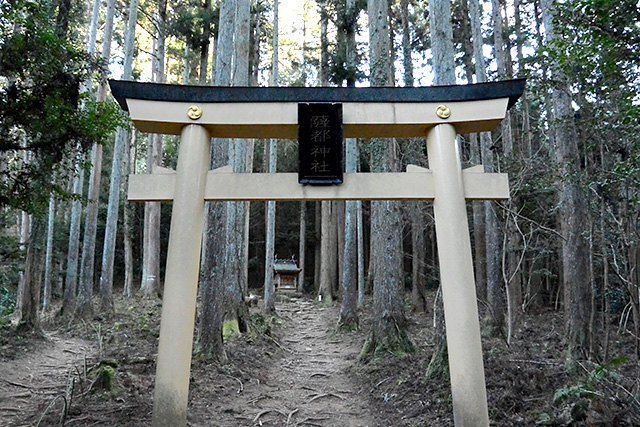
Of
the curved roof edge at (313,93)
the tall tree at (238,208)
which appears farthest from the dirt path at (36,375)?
the curved roof edge at (313,93)

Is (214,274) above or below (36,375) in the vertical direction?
above

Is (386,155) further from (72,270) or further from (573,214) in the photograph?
(72,270)

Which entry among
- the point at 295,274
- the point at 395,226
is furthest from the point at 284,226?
the point at 395,226

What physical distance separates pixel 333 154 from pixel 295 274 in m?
16.4

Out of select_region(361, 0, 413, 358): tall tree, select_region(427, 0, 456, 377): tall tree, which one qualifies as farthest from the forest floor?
select_region(361, 0, 413, 358): tall tree

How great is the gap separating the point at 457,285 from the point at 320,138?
197 cm

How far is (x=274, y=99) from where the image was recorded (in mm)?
4375

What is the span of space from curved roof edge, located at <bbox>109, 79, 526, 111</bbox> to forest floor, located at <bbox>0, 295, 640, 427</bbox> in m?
2.89

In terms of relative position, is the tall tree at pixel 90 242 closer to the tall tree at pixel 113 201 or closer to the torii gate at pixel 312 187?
the tall tree at pixel 113 201

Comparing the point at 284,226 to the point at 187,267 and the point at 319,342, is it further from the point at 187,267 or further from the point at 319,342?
the point at 187,267

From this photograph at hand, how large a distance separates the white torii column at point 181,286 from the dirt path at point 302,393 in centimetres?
125

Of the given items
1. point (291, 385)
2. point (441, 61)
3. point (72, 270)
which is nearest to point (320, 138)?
point (441, 61)

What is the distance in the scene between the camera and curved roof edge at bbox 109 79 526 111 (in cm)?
429

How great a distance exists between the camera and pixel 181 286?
4051 millimetres
